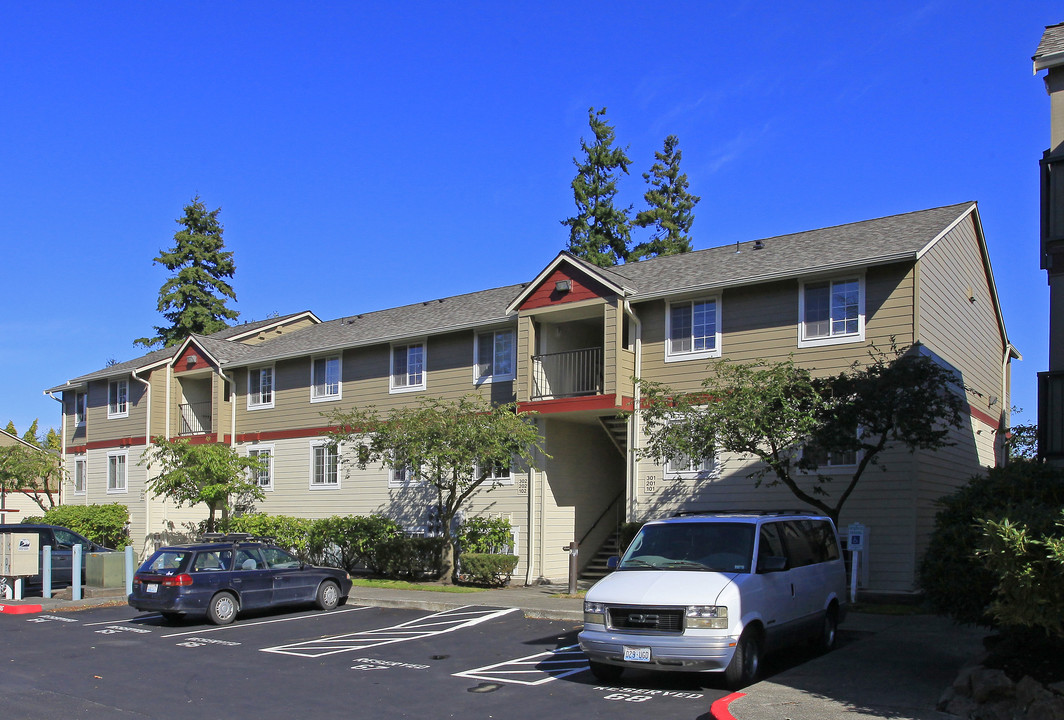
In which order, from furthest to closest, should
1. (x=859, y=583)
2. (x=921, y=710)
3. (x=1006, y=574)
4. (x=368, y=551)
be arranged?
(x=368, y=551) → (x=859, y=583) → (x=921, y=710) → (x=1006, y=574)

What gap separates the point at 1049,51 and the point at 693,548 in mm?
9842

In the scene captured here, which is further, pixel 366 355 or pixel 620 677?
pixel 366 355

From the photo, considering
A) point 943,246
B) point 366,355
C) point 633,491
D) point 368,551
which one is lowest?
point 368,551

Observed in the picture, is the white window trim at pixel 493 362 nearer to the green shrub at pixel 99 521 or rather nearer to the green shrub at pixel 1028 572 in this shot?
the green shrub at pixel 99 521

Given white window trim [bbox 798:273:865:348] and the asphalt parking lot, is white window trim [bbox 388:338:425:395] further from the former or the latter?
white window trim [bbox 798:273:865:348]

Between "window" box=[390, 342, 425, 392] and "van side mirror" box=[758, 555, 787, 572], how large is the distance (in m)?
16.1

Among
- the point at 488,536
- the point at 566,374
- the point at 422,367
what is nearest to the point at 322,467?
the point at 422,367

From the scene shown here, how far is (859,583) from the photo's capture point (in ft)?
57.7

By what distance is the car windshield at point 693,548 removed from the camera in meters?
10.9

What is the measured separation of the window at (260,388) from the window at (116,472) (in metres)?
7.03

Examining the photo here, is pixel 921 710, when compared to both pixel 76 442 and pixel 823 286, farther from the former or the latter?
pixel 76 442

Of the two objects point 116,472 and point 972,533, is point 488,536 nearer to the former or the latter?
point 972,533

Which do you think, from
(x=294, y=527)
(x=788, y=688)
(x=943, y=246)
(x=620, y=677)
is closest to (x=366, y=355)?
(x=294, y=527)

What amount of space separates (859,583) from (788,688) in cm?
859
